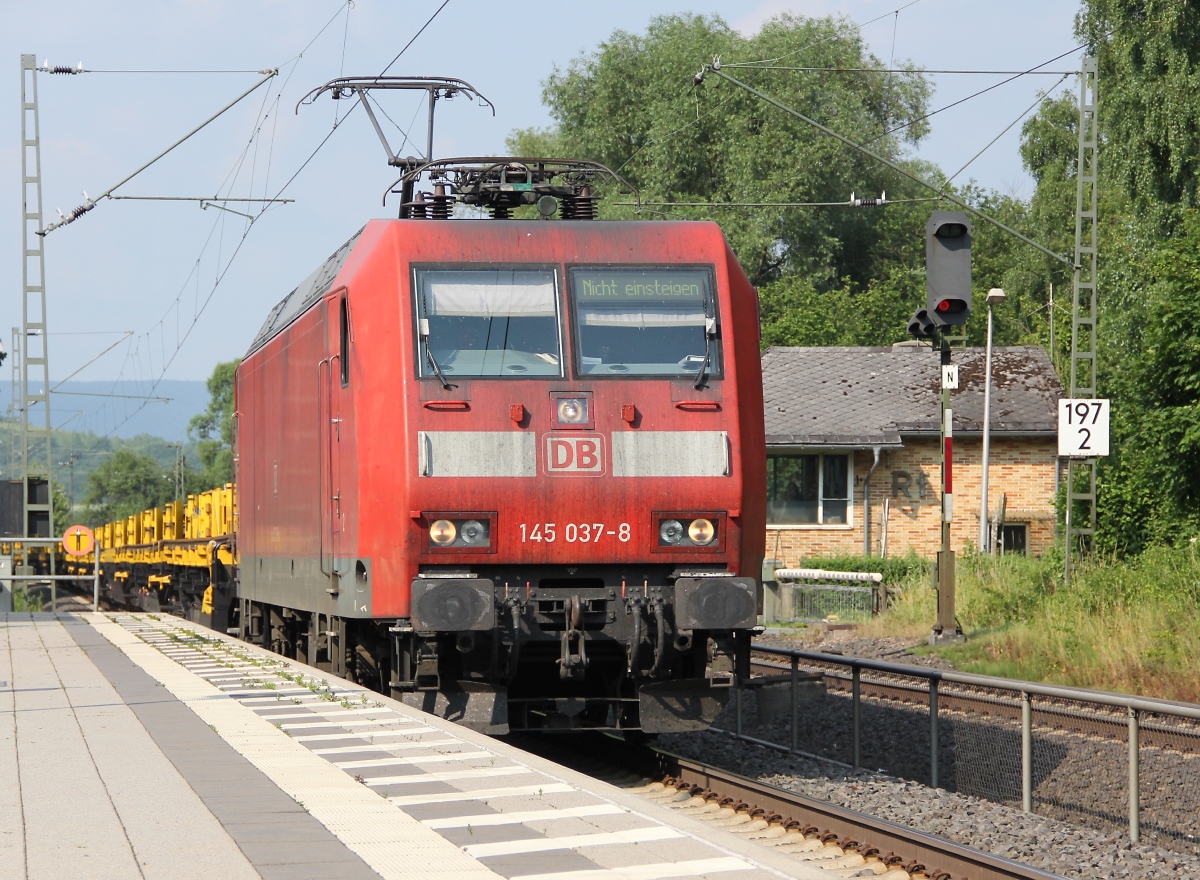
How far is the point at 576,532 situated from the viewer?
1002cm

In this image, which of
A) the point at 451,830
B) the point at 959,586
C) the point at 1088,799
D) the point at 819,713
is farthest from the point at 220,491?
the point at 451,830

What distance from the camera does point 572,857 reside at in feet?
20.3

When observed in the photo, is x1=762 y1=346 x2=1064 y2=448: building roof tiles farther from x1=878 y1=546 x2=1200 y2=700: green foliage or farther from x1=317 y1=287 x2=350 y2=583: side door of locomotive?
x1=317 y1=287 x2=350 y2=583: side door of locomotive

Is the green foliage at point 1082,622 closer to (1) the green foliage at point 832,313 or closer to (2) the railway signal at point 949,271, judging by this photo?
(2) the railway signal at point 949,271

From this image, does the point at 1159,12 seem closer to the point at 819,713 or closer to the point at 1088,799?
the point at 819,713

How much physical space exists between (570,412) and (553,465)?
14.5 inches

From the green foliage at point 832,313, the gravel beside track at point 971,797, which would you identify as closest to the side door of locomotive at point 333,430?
the gravel beside track at point 971,797

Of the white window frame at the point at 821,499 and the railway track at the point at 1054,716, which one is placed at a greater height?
the white window frame at the point at 821,499

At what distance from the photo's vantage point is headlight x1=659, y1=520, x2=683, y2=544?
10148 mm

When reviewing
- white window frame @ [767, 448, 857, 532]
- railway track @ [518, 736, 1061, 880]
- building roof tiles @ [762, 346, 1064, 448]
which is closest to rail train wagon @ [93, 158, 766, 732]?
railway track @ [518, 736, 1061, 880]

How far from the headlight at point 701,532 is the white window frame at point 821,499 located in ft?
86.5

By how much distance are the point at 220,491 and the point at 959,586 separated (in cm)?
1170

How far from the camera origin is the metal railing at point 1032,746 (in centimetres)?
945

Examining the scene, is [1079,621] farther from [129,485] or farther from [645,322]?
[129,485]
